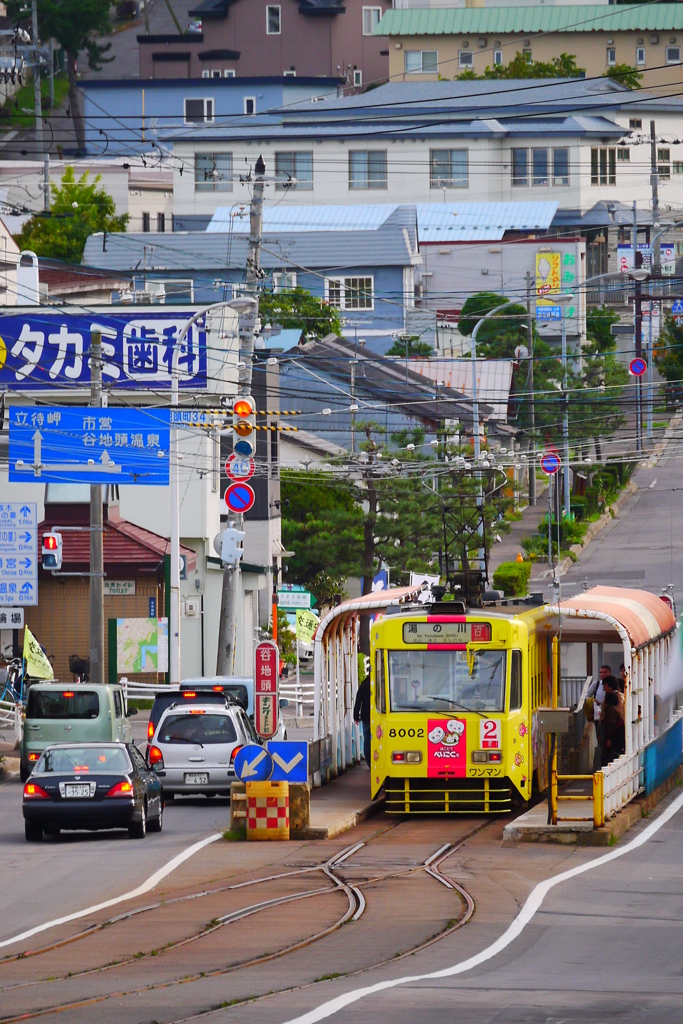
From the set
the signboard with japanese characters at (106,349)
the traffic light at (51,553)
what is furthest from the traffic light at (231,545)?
the signboard with japanese characters at (106,349)

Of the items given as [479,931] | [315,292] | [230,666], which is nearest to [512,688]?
[479,931]

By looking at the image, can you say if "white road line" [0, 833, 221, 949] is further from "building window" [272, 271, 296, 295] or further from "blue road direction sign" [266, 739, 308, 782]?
"building window" [272, 271, 296, 295]

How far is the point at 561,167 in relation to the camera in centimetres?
9950

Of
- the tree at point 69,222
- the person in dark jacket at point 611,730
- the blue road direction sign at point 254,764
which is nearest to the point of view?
the blue road direction sign at point 254,764

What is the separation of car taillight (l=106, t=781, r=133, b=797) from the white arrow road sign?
180 cm

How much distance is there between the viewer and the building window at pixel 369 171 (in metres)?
97.3

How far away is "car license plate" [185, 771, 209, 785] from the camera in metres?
25.6

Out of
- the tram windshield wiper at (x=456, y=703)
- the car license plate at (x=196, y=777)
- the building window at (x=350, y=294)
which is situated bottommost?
the car license plate at (x=196, y=777)

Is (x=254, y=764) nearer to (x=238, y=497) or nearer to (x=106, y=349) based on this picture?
(x=238, y=497)

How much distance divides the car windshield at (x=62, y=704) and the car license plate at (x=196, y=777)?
3814 millimetres

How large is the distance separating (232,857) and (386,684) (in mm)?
3947

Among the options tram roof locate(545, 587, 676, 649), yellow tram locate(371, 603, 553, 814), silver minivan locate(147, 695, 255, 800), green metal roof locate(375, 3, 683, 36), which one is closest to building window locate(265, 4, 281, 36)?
green metal roof locate(375, 3, 683, 36)

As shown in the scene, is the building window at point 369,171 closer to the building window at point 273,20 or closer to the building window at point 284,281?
the building window at point 284,281

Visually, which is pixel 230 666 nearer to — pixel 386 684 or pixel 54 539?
pixel 54 539
